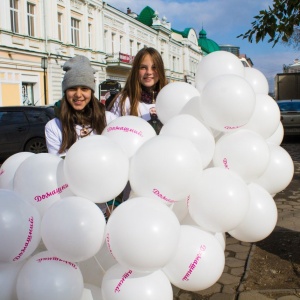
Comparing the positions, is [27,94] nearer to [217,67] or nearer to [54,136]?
[54,136]

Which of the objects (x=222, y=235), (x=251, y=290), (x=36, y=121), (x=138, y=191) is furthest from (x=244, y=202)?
(x=36, y=121)

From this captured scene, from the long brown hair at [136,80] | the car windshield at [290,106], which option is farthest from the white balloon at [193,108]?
the car windshield at [290,106]

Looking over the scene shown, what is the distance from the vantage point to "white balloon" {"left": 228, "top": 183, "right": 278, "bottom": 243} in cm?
276

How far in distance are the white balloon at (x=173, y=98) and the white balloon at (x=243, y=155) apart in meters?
0.39

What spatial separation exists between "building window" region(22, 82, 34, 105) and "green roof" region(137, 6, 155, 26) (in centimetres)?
2157

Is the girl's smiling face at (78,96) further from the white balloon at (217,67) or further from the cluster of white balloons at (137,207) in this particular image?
the white balloon at (217,67)

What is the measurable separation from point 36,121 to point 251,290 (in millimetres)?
8480

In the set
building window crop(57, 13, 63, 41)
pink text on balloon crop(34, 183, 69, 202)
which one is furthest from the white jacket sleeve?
building window crop(57, 13, 63, 41)

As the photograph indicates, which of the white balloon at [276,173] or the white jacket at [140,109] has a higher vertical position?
the white jacket at [140,109]

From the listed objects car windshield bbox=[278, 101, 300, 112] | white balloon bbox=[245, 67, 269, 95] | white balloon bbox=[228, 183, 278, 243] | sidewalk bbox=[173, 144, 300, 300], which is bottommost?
sidewalk bbox=[173, 144, 300, 300]

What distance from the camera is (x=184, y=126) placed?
2.57 metres

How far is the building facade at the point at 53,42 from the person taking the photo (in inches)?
866

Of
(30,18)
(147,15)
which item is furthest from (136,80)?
(147,15)

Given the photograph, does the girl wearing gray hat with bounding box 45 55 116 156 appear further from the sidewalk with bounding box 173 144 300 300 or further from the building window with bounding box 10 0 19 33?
the building window with bounding box 10 0 19 33
